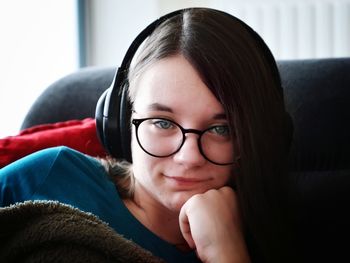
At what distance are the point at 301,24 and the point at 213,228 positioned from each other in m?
1.52

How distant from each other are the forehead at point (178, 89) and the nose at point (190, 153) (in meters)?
0.05

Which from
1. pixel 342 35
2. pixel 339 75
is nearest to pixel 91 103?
pixel 339 75

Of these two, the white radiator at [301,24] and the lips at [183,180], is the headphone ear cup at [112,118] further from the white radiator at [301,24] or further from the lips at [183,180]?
the white radiator at [301,24]

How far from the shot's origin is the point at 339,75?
1.17 metres

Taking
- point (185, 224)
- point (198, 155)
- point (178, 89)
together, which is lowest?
point (185, 224)

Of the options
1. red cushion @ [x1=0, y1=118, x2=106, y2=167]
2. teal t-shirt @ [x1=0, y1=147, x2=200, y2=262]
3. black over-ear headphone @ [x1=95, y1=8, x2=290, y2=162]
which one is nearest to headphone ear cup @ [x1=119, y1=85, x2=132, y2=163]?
black over-ear headphone @ [x1=95, y1=8, x2=290, y2=162]

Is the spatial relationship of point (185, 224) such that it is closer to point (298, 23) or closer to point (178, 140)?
point (178, 140)

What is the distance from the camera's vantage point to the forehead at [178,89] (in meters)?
0.85

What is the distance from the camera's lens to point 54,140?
1.17 m

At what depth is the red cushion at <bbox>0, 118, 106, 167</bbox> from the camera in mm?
1116

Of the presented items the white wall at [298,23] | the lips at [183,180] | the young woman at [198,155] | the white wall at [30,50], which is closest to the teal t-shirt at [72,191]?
the young woman at [198,155]

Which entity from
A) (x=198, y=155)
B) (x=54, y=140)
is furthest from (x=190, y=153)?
(x=54, y=140)

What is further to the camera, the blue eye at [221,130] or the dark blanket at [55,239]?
the blue eye at [221,130]

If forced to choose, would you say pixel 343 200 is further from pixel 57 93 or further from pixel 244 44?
pixel 57 93
